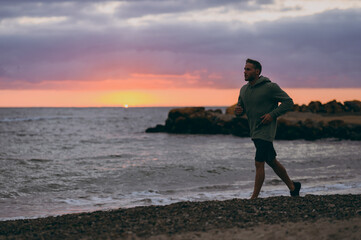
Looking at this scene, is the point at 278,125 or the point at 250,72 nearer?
the point at 250,72

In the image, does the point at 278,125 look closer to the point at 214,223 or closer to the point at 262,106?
the point at 262,106

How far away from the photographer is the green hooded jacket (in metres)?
6.17

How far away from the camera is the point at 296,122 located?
1196 inches

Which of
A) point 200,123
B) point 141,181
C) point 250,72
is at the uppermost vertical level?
point 250,72

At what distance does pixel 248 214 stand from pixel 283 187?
201 inches

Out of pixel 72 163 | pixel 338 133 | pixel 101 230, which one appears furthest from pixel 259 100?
pixel 338 133

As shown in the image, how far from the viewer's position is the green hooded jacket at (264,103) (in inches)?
243

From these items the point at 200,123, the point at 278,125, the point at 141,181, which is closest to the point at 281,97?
the point at 141,181

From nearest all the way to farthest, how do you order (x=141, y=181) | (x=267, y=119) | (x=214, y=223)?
(x=214, y=223)
(x=267, y=119)
(x=141, y=181)

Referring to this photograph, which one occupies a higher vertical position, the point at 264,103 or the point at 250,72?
the point at 250,72

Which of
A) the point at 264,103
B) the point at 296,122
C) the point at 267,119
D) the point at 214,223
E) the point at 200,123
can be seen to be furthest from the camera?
the point at 200,123

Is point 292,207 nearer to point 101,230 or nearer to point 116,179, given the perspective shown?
point 101,230

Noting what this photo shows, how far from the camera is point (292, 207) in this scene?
18.3 ft

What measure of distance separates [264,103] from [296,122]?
25248mm
